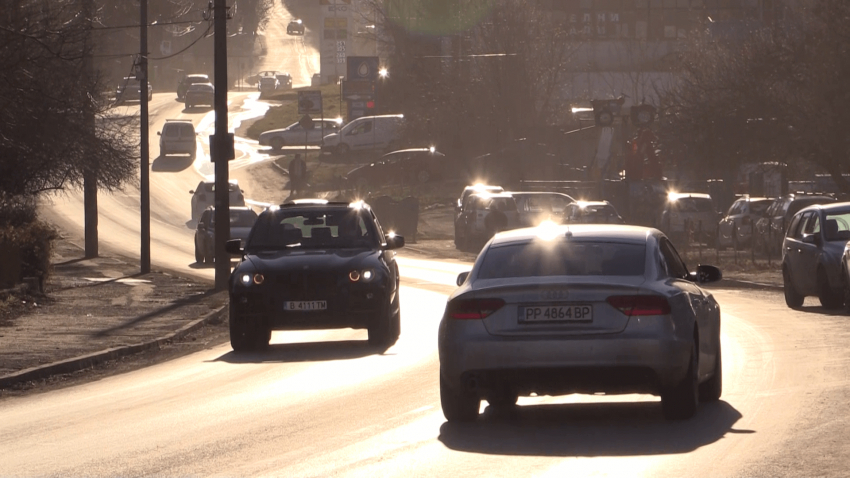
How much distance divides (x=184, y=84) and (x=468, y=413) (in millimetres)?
100273

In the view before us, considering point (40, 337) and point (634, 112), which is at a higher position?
point (634, 112)

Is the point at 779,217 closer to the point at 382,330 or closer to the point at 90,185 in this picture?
the point at 90,185

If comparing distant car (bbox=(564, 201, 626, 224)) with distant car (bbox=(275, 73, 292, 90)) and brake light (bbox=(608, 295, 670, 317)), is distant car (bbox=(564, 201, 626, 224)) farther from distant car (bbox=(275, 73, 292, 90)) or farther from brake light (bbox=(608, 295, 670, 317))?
distant car (bbox=(275, 73, 292, 90))

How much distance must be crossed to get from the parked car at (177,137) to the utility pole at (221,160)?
153 feet

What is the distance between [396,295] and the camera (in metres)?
19.0

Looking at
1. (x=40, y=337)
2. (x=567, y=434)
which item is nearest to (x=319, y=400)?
(x=567, y=434)

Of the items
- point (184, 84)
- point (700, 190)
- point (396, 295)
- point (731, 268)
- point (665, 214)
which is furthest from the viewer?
point (184, 84)

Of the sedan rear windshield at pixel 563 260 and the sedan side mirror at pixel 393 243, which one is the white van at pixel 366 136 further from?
the sedan rear windshield at pixel 563 260

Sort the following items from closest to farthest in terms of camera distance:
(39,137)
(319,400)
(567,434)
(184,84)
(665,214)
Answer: (567,434) < (319,400) < (39,137) < (665,214) < (184,84)

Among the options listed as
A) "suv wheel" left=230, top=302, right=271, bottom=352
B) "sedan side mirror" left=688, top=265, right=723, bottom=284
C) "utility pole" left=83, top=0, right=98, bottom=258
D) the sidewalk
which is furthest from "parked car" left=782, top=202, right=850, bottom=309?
"utility pole" left=83, top=0, right=98, bottom=258

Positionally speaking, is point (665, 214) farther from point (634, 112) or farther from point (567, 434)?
point (567, 434)

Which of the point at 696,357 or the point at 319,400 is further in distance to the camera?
the point at 319,400

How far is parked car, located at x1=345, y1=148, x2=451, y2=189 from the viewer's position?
221 ft

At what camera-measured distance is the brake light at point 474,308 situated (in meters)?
10.5
